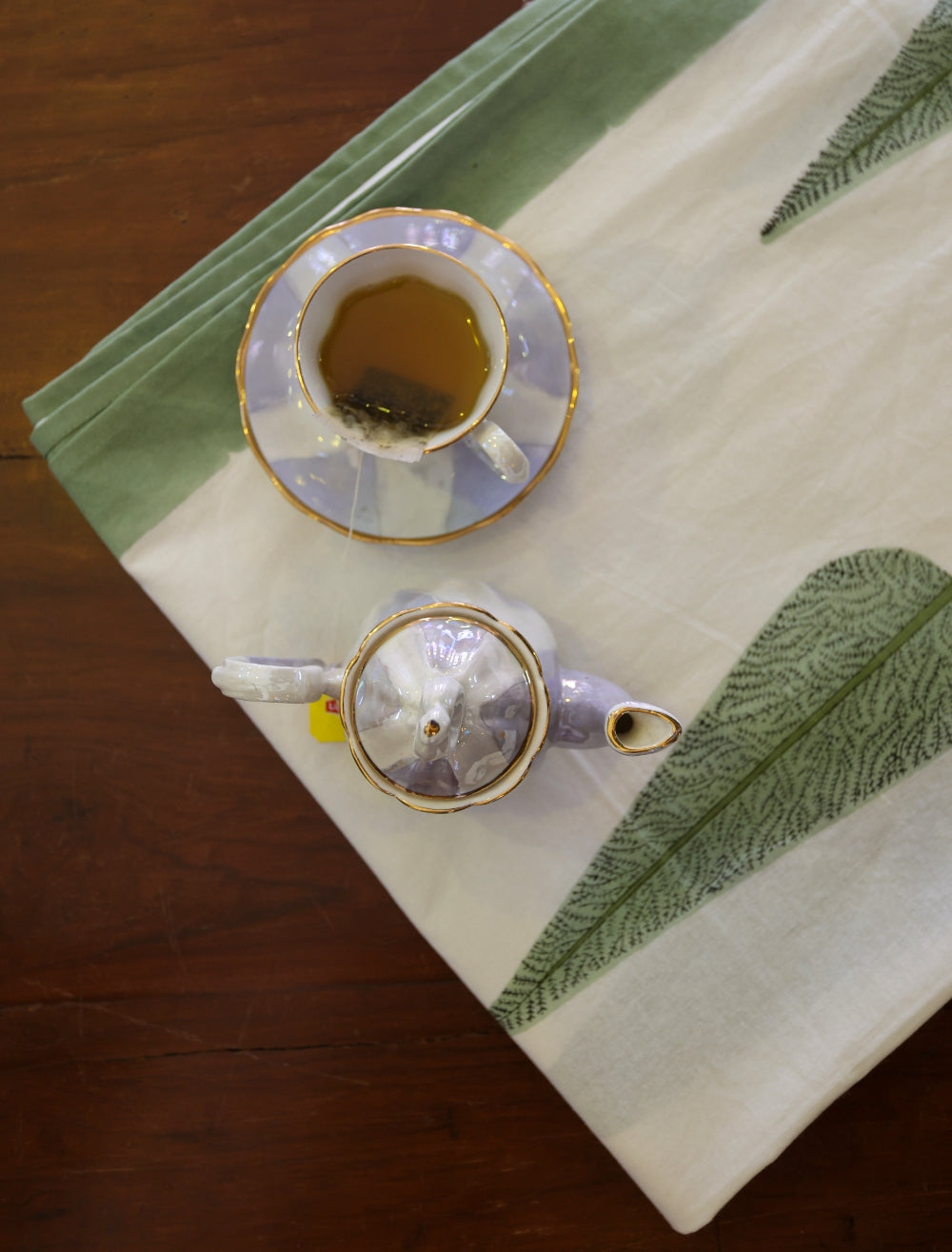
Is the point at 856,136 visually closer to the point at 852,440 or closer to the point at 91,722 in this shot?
the point at 852,440

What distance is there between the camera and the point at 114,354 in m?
0.62

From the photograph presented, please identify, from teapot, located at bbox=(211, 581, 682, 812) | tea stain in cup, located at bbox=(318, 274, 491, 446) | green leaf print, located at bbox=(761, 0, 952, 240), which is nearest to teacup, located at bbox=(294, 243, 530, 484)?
tea stain in cup, located at bbox=(318, 274, 491, 446)

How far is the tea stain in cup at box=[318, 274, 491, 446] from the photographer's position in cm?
57

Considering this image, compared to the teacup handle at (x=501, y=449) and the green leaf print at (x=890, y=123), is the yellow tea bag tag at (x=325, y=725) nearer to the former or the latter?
the teacup handle at (x=501, y=449)

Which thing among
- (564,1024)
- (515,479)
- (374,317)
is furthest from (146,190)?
(564,1024)

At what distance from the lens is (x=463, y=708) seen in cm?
47

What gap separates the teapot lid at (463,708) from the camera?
1.59ft

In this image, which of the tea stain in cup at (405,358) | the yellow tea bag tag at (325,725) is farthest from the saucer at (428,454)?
the yellow tea bag tag at (325,725)

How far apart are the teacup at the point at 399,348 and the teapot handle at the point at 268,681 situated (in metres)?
0.15

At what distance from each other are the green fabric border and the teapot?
21 centimetres

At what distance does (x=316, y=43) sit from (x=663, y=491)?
0.46 meters

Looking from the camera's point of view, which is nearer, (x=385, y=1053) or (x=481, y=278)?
(x=481, y=278)

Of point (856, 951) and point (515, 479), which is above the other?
point (515, 479)

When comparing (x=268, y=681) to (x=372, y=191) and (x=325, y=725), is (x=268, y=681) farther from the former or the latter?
(x=372, y=191)
